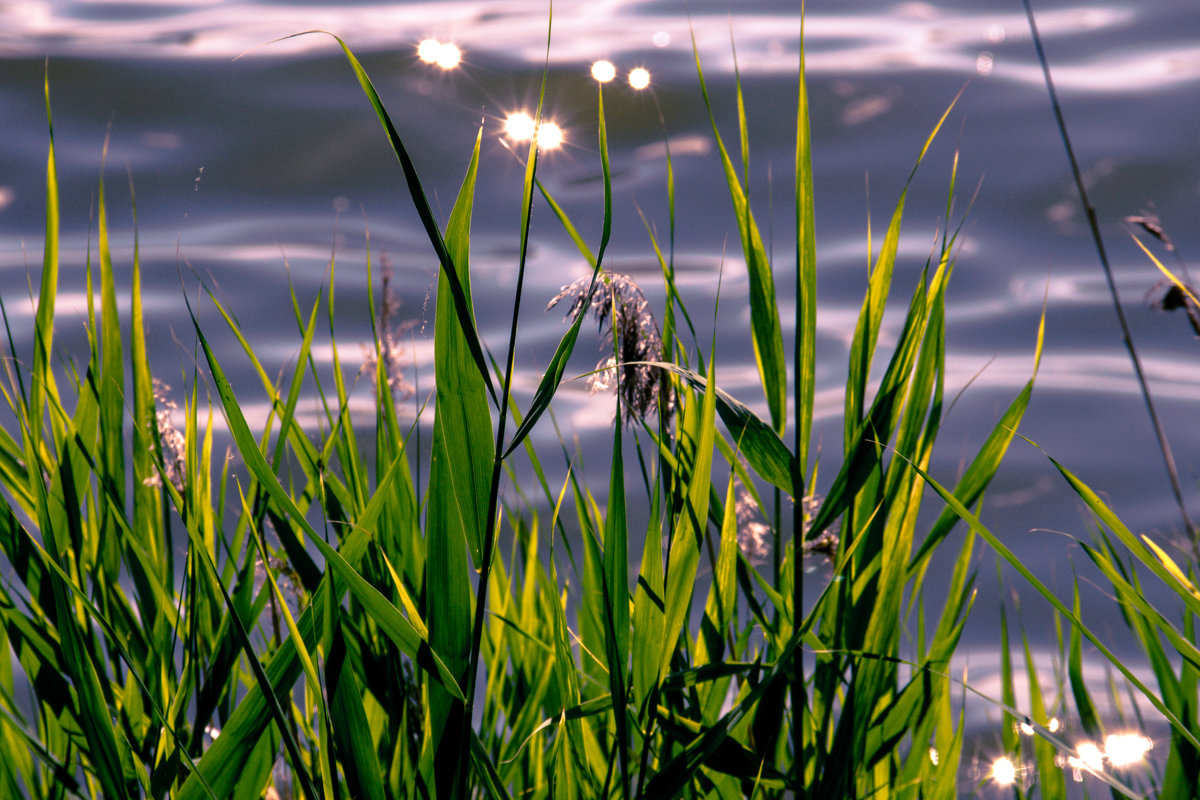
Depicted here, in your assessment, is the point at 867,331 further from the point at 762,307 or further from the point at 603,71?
the point at 603,71

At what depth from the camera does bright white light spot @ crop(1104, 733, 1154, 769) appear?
64 cm

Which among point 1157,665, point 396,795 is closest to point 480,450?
point 396,795

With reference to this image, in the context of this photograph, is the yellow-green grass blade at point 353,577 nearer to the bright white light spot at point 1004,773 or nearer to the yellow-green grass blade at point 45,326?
the yellow-green grass blade at point 45,326

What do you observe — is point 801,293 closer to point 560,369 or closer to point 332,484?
point 560,369

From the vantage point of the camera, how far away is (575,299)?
2.27ft

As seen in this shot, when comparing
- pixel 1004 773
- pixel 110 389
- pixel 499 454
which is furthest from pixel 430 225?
pixel 1004 773

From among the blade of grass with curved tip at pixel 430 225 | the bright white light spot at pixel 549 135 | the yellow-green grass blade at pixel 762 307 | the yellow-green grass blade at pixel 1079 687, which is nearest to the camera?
the blade of grass with curved tip at pixel 430 225

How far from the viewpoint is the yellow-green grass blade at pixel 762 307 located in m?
0.60

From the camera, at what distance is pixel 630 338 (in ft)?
2.07

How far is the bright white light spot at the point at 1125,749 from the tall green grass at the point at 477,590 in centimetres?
11

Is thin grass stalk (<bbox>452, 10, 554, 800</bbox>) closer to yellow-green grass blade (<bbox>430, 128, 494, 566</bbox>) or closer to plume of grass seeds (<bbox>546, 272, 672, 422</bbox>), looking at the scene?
yellow-green grass blade (<bbox>430, 128, 494, 566</bbox>)

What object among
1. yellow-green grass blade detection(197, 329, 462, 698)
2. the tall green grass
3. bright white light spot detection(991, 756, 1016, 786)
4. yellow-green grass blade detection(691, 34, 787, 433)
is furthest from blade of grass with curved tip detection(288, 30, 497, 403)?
bright white light spot detection(991, 756, 1016, 786)

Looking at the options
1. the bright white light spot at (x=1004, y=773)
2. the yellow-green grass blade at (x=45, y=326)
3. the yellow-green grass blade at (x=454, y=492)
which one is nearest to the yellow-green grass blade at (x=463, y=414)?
the yellow-green grass blade at (x=454, y=492)

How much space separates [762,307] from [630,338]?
9 centimetres
